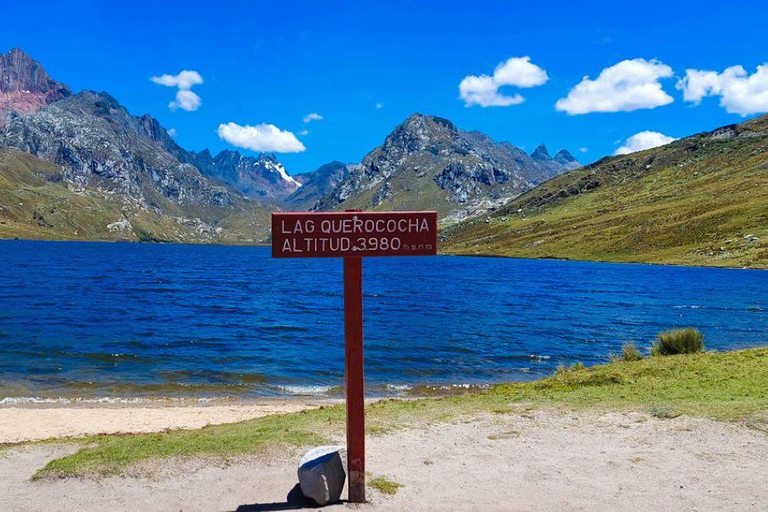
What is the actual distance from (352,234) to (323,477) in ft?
16.1

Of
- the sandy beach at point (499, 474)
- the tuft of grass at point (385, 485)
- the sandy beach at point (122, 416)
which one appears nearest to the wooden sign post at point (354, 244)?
the tuft of grass at point (385, 485)

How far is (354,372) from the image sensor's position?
35.7 feet

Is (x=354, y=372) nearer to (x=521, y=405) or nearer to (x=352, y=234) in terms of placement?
(x=352, y=234)

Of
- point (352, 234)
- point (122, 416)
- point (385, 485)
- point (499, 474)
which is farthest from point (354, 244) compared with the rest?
point (122, 416)

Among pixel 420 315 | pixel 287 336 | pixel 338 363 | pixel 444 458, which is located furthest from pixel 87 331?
pixel 444 458

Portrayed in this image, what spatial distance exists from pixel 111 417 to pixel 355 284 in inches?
685

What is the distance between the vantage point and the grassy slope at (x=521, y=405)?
14268 mm

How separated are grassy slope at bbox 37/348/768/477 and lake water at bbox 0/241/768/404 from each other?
988 cm

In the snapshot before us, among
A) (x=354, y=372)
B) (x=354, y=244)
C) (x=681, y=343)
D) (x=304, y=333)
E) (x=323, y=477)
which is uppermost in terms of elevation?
(x=354, y=244)

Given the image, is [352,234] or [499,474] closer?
[352,234]

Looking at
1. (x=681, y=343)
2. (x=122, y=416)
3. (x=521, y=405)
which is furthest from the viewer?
(x=681, y=343)

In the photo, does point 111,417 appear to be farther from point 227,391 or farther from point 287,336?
point 287,336

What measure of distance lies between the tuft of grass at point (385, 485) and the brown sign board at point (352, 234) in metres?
5.02

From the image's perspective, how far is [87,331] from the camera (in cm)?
4741
